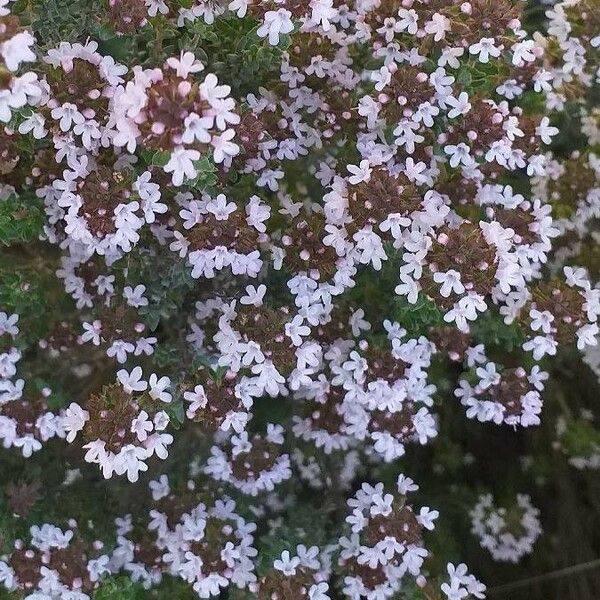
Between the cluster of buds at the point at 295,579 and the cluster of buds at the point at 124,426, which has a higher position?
the cluster of buds at the point at 124,426

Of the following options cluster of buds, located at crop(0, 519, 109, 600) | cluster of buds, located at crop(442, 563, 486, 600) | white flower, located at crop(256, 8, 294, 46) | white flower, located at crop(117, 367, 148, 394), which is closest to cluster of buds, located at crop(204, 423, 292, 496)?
cluster of buds, located at crop(0, 519, 109, 600)

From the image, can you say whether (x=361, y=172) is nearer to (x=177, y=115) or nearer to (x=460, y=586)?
(x=177, y=115)

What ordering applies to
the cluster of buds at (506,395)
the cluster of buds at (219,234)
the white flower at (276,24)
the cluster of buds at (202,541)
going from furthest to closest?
the cluster of buds at (506,395) → the cluster of buds at (202,541) → the cluster of buds at (219,234) → the white flower at (276,24)

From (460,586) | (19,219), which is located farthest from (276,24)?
(460,586)

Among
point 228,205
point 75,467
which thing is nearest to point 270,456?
point 75,467

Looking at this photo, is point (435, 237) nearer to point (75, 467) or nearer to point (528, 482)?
point (75, 467)

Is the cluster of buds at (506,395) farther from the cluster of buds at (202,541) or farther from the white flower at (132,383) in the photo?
the white flower at (132,383)

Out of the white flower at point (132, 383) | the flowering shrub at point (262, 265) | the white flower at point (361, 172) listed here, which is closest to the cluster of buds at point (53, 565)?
the flowering shrub at point (262, 265)
